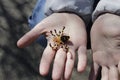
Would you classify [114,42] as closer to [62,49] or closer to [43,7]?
[62,49]

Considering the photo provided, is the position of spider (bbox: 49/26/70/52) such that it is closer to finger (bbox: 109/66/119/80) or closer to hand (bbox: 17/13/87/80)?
hand (bbox: 17/13/87/80)

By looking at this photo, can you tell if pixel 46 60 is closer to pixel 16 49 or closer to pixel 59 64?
pixel 59 64

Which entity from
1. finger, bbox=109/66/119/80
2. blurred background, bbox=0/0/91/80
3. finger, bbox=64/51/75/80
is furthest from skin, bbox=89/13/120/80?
blurred background, bbox=0/0/91/80

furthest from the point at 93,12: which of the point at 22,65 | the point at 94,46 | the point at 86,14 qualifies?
the point at 22,65

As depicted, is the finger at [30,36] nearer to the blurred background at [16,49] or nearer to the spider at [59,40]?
the spider at [59,40]

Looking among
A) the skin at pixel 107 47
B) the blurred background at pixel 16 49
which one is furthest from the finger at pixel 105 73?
the blurred background at pixel 16 49
